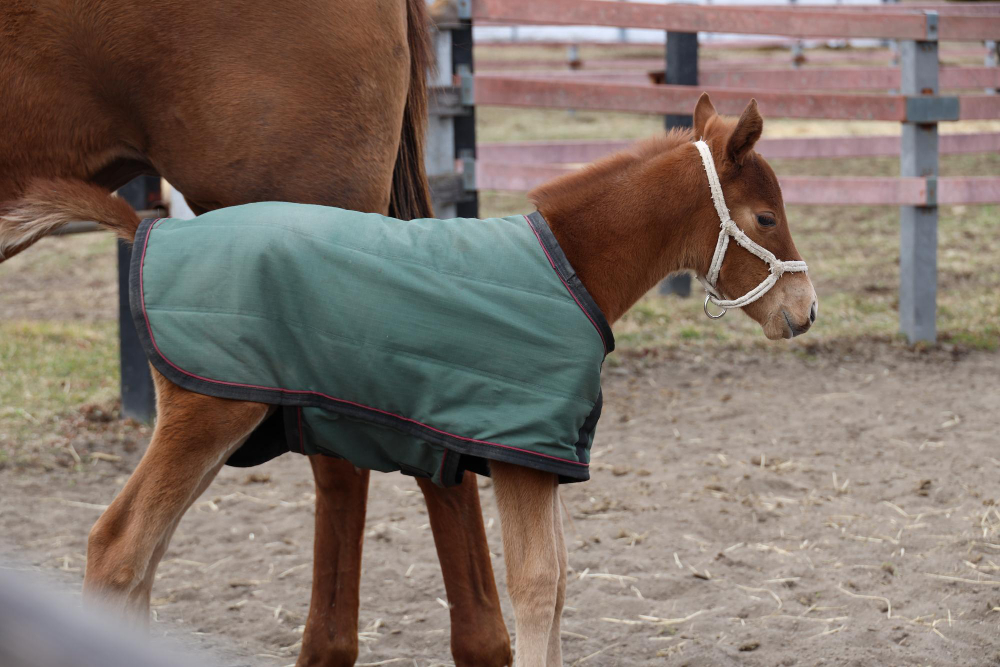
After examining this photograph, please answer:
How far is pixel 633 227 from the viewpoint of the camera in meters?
2.23

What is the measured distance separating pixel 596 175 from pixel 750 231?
0.39 metres

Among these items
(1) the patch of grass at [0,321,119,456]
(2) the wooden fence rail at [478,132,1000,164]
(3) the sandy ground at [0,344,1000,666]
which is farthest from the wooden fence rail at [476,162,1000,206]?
(1) the patch of grass at [0,321,119,456]

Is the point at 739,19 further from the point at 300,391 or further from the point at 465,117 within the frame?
the point at 300,391

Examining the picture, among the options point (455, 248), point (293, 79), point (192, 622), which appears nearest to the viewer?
point (455, 248)

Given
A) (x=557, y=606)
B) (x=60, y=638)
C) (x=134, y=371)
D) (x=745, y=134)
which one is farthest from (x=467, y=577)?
(x=134, y=371)

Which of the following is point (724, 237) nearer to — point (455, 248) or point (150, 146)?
point (455, 248)

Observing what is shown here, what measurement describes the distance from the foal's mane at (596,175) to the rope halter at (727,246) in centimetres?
9

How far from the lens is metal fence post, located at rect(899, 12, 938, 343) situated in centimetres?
557

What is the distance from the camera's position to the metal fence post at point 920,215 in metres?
5.57

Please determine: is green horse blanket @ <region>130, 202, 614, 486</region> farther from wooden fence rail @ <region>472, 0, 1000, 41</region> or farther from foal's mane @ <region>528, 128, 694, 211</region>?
wooden fence rail @ <region>472, 0, 1000, 41</region>

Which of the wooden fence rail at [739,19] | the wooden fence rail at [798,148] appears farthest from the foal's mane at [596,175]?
the wooden fence rail at [798,148]

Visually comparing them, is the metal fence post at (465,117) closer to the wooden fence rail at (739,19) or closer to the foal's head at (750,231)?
the wooden fence rail at (739,19)

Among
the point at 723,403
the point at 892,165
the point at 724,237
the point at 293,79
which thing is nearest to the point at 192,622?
the point at 293,79

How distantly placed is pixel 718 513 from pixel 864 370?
6.67ft
